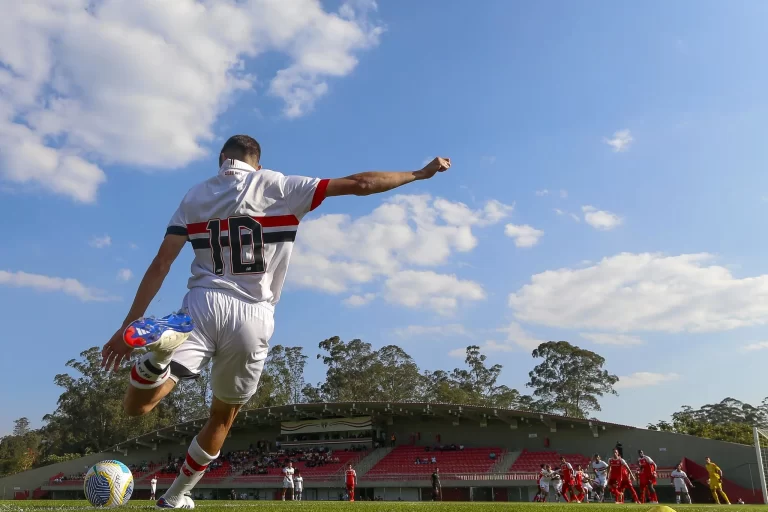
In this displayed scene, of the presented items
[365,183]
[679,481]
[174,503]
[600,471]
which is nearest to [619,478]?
[600,471]

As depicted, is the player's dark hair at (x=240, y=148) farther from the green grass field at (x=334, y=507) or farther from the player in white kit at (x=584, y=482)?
the player in white kit at (x=584, y=482)

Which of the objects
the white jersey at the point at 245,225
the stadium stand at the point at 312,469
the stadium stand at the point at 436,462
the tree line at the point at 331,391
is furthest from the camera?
the tree line at the point at 331,391

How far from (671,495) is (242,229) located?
115ft

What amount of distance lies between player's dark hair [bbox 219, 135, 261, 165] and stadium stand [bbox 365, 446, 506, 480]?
35.9 m

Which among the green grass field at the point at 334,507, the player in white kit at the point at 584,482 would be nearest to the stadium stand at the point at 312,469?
the player in white kit at the point at 584,482

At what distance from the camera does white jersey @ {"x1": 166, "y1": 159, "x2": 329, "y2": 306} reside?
12.2ft

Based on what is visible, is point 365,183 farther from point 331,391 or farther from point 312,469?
point 331,391

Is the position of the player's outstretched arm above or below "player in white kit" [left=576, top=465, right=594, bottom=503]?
above

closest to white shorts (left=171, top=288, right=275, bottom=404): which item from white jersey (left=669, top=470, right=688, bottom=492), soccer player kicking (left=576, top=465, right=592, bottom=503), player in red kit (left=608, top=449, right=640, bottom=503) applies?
player in red kit (left=608, top=449, right=640, bottom=503)

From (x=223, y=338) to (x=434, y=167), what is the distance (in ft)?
5.70

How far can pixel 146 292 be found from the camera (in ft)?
11.8

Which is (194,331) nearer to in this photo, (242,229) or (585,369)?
(242,229)

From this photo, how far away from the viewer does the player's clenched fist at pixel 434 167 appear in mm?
3996

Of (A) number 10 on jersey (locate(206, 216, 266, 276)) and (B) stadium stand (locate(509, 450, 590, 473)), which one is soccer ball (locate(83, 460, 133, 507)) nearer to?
(A) number 10 on jersey (locate(206, 216, 266, 276))
